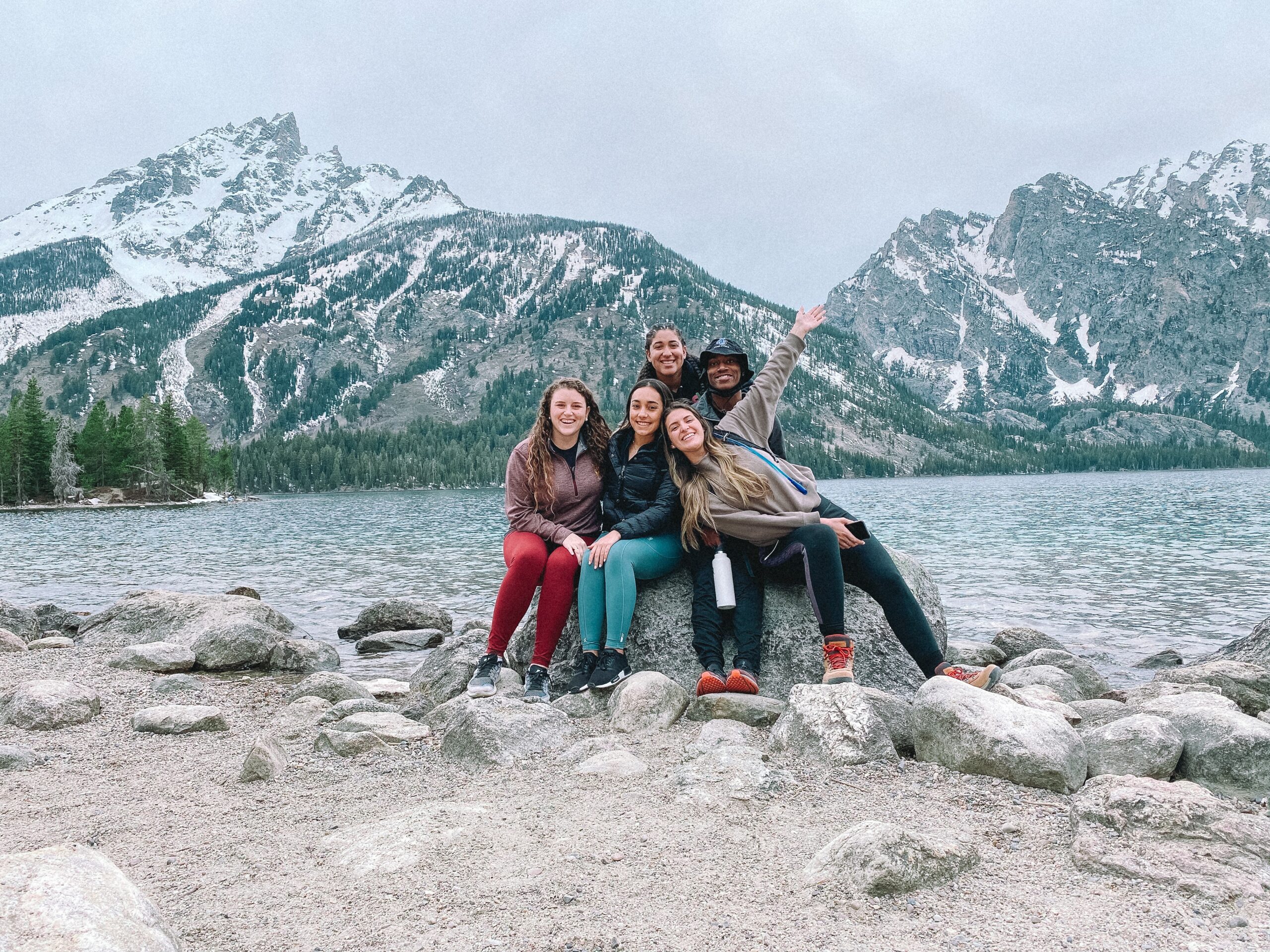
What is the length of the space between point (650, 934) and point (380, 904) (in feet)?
3.91

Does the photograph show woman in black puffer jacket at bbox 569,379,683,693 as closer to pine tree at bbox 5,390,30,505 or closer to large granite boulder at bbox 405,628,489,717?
large granite boulder at bbox 405,628,489,717

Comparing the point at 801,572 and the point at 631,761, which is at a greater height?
the point at 801,572

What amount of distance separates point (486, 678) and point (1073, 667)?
24.9 feet

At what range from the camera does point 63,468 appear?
7138 centimetres

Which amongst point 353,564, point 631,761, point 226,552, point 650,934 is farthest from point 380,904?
point 226,552

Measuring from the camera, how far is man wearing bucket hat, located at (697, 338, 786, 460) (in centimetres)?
725

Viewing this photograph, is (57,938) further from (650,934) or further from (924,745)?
(924,745)

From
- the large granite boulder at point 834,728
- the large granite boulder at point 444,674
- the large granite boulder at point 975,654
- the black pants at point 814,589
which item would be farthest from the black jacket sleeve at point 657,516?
the large granite boulder at point 975,654

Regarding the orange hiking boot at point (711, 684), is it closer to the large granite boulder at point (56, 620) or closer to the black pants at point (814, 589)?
the black pants at point (814, 589)

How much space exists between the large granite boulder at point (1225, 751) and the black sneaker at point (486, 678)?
5298 mm

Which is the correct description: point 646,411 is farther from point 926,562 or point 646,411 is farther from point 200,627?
point 926,562

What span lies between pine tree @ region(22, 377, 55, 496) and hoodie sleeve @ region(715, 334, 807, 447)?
8631 cm

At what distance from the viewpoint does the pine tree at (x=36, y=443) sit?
70.9 m

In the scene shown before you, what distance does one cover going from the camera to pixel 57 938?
6.90 ft
